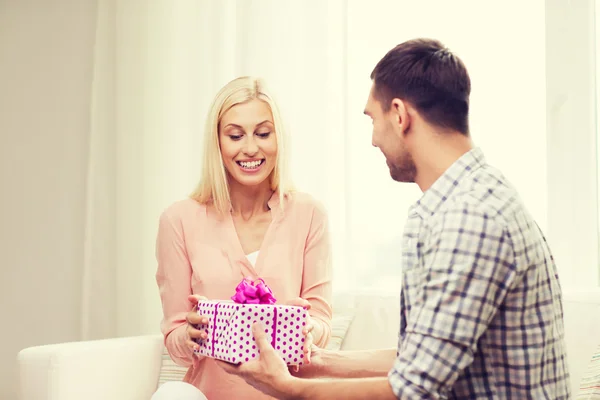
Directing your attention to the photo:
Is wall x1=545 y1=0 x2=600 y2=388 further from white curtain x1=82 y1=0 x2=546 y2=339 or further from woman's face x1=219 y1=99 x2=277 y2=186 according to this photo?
woman's face x1=219 y1=99 x2=277 y2=186

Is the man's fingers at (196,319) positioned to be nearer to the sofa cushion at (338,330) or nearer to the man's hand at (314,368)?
the man's hand at (314,368)

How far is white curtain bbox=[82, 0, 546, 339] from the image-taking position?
254cm

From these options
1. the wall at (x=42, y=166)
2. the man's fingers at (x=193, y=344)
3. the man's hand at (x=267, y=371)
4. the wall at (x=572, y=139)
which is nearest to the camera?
the man's hand at (x=267, y=371)

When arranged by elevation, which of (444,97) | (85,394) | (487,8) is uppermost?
(487,8)

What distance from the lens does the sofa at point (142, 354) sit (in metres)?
1.90

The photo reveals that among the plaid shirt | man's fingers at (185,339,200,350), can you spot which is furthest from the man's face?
man's fingers at (185,339,200,350)

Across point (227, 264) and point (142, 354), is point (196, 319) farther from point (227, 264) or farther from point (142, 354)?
point (142, 354)

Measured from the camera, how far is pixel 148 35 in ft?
11.4

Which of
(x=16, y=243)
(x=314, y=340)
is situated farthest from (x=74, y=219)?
(x=314, y=340)

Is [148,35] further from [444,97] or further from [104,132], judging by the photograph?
[444,97]

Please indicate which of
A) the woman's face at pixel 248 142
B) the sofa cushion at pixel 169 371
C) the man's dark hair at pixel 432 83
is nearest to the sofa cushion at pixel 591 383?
the man's dark hair at pixel 432 83

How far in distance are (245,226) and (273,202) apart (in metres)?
0.10

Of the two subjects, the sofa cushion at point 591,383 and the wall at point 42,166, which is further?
the wall at point 42,166

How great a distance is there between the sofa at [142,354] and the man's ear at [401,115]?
3.04 ft
